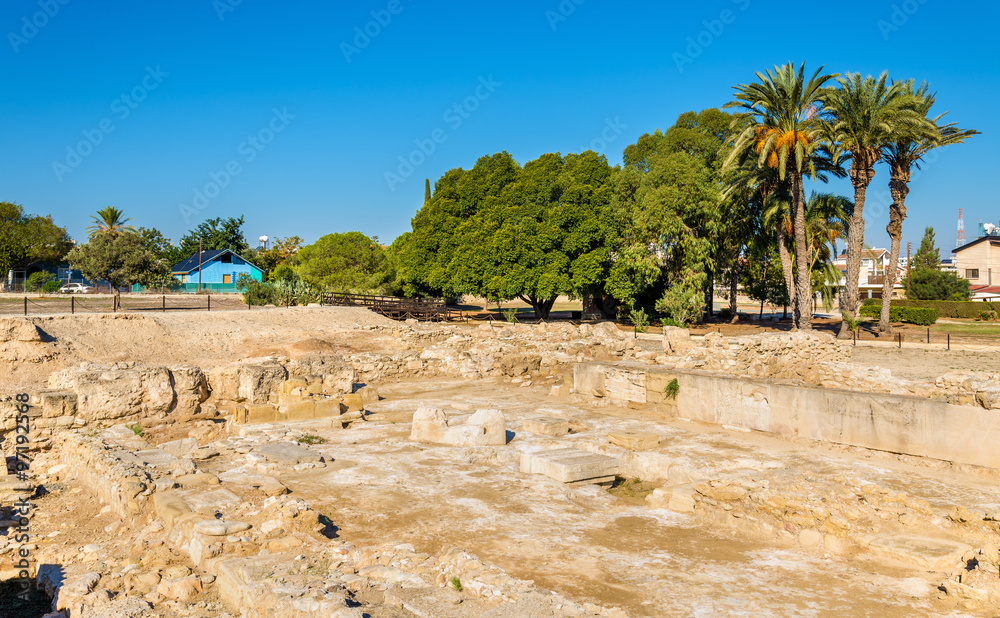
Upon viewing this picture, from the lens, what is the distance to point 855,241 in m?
26.1

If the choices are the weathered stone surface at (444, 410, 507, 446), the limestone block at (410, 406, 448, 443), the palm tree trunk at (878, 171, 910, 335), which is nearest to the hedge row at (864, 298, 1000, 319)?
the palm tree trunk at (878, 171, 910, 335)

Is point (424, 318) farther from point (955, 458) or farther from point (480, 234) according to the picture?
point (955, 458)

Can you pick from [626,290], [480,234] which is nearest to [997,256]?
[626,290]

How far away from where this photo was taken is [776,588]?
5.06 meters

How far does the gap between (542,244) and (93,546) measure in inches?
1021

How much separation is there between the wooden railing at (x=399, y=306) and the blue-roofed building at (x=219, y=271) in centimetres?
1913

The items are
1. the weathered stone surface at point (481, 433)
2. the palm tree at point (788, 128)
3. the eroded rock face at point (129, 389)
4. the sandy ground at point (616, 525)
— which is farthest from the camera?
the palm tree at point (788, 128)

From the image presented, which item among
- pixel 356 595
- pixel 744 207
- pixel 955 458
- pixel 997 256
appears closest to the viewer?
pixel 356 595

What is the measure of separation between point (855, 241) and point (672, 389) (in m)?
18.5

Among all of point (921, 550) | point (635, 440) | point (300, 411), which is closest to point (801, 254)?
point (635, 440)

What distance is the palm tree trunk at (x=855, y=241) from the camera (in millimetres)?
25156

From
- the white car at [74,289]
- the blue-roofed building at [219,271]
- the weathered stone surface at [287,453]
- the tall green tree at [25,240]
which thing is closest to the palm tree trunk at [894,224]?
the weathered stone surface at [287,453]

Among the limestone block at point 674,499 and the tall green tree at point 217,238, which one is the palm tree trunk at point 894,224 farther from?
the tall green tree at point 217,238

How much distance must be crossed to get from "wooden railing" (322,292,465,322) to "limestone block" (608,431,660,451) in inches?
852
